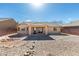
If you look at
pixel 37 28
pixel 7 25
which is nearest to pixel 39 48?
pixel 7 25

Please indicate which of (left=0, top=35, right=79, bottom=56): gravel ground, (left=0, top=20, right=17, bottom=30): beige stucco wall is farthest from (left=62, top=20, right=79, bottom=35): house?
(left=0, top=20, right=17, bottom=30): beige stucco wall

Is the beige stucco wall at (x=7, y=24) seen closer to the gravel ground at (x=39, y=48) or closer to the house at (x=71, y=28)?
the gravel ground at (x=39, y=48)

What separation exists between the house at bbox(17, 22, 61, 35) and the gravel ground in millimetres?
334

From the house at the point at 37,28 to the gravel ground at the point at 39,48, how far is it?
334 mm

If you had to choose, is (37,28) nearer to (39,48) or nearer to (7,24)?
(39,48)

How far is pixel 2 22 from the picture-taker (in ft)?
12.4

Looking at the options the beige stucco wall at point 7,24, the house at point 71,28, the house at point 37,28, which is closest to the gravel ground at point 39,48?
the house at point 71,28

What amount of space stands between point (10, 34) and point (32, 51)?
0.72 meters

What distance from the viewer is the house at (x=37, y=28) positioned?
4.21 metres

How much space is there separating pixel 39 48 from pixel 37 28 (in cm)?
124

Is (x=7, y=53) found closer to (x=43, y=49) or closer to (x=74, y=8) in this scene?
(x=43, y=49)

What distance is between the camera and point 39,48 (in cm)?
397

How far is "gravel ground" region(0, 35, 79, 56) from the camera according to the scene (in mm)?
3660

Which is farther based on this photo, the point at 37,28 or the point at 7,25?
the point at 37,28
